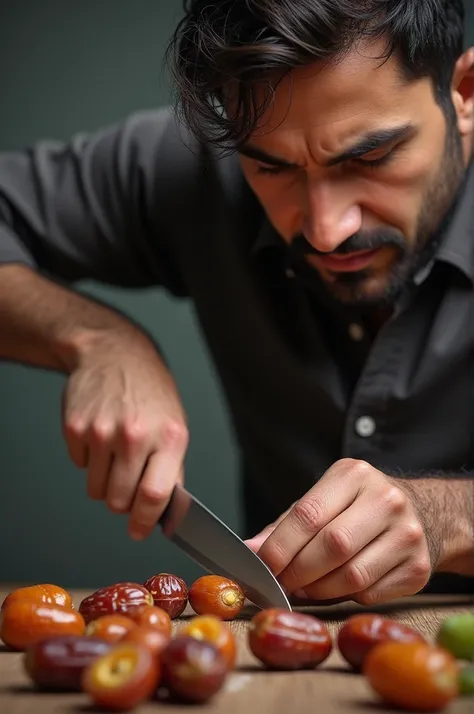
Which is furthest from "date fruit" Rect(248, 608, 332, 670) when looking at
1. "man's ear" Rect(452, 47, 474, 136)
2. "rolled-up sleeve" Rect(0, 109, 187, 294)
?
"rolled-up sleeve" Rect(0, 109, 187, 294)

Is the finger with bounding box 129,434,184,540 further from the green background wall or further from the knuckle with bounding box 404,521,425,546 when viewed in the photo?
the green background wall

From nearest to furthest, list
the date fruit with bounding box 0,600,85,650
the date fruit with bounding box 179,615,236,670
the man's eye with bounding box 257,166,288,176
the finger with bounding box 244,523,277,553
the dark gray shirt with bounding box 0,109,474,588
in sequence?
the date fruit with bounding box 179,615,236,670, the date fruit with bounding box 0,600,85,650, the finger with bounding box 244,523,277,553, the man's eye with bounding box 257,166,288,176, the dark gray shirt with bounding box 0,109,474,588

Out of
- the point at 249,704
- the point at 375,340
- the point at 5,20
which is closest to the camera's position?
the point at 249,704

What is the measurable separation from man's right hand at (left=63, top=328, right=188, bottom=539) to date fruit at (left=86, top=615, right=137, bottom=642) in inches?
15.1

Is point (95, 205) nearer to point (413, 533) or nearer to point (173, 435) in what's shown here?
point (173, 435)

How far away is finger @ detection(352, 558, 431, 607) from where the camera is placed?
132 cm

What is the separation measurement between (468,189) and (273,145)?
519 mm

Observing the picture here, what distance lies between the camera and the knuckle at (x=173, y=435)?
1.44 metres

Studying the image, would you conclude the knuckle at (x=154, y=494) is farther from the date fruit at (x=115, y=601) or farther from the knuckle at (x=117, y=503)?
the date fruit at (x=115, y=601)

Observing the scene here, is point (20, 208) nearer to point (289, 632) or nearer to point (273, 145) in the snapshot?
point (273, 145)

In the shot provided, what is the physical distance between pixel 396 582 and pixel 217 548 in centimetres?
26

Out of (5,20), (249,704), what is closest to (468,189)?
(249,704)

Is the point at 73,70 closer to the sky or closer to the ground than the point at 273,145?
closer to the ground

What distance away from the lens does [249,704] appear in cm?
91
